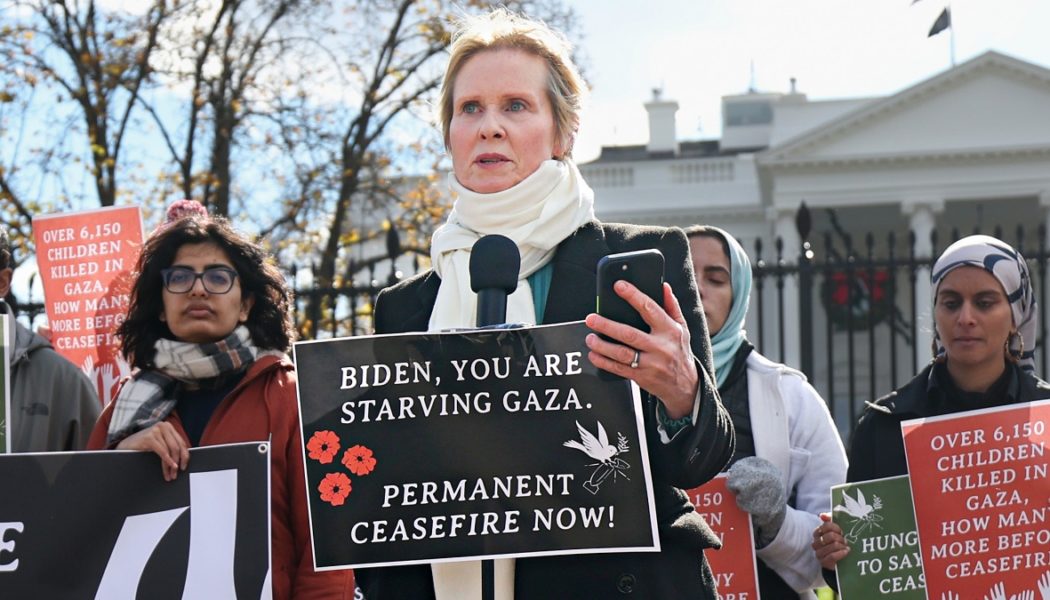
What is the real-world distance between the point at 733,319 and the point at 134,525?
6.53 ft

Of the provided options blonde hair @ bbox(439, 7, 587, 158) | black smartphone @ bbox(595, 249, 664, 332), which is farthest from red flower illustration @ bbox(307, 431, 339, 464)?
blonde hair @ bbox(439, 7, 587, 158)

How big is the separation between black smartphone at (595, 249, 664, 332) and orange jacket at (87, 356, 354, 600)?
1610mm

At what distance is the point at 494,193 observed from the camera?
2.66 metres

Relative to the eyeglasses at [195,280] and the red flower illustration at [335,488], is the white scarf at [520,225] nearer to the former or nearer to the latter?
the red flower illustration at [335,488]

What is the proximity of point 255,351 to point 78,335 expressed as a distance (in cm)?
238

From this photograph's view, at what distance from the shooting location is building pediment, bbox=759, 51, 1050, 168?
44.0 metres

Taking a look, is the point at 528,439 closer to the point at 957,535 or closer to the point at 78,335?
the point at 957,535

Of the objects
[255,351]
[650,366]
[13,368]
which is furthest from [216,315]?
[650,366]

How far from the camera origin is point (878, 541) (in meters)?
3.92

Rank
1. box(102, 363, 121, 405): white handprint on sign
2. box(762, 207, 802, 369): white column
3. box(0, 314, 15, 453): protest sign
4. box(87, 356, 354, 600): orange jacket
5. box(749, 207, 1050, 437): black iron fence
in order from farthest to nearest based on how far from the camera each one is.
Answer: box(762, 207, 802, 369): white column → box(749, 207, 1050, 437): black iron fence → box(102, 363, 121, 405): white handprint on sign → box(0, 314, 15, 453): protest sign → box(87, 356, 354, 600): orange jacket

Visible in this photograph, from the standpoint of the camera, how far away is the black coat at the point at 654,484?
2373mm

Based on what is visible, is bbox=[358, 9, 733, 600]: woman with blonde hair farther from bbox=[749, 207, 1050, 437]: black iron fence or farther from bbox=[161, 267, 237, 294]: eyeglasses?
bbox=[749, 207, 1050, 437]: black iron fence

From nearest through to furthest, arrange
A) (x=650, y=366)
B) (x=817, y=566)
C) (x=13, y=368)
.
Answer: (x=650, y=366) < (x=817, y=566) < (x=13, y=368)

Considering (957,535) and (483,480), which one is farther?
(957,535)
